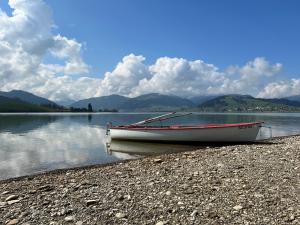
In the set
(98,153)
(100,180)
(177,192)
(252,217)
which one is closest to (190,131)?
(98,153)

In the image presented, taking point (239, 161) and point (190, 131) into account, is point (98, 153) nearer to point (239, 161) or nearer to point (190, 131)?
point (190, 131)

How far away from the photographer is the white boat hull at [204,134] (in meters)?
36.2

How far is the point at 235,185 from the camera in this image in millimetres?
12656

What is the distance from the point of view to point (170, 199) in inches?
442

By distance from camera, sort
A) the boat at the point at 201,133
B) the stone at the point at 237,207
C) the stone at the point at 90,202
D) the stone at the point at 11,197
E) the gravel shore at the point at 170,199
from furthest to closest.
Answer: the boat at the point at 201,133, the stone at the point at 11,197, the stone at the point at 90,202, the stone at the point at 237,207, the gravel shore at the point at 170,199

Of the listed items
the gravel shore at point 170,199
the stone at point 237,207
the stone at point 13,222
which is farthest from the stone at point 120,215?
the stone at point 237,207

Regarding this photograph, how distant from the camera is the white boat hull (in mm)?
36219

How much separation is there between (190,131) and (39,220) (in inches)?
1148

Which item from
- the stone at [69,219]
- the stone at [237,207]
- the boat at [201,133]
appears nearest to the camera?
the stone at [69,219]

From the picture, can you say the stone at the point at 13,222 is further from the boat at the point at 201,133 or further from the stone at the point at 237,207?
the boat at the point at 201,133

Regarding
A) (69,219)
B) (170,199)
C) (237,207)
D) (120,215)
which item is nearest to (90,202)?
(69,219)

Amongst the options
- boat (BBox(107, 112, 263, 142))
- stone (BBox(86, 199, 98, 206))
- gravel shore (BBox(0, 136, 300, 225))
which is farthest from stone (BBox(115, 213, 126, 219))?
boat (BBox(107, 112, 263, 142))

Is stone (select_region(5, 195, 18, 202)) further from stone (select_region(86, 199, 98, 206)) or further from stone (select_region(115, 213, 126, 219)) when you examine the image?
stone (select_region(115, 213, 126, 219))

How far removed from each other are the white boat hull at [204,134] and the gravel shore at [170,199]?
20.2m
